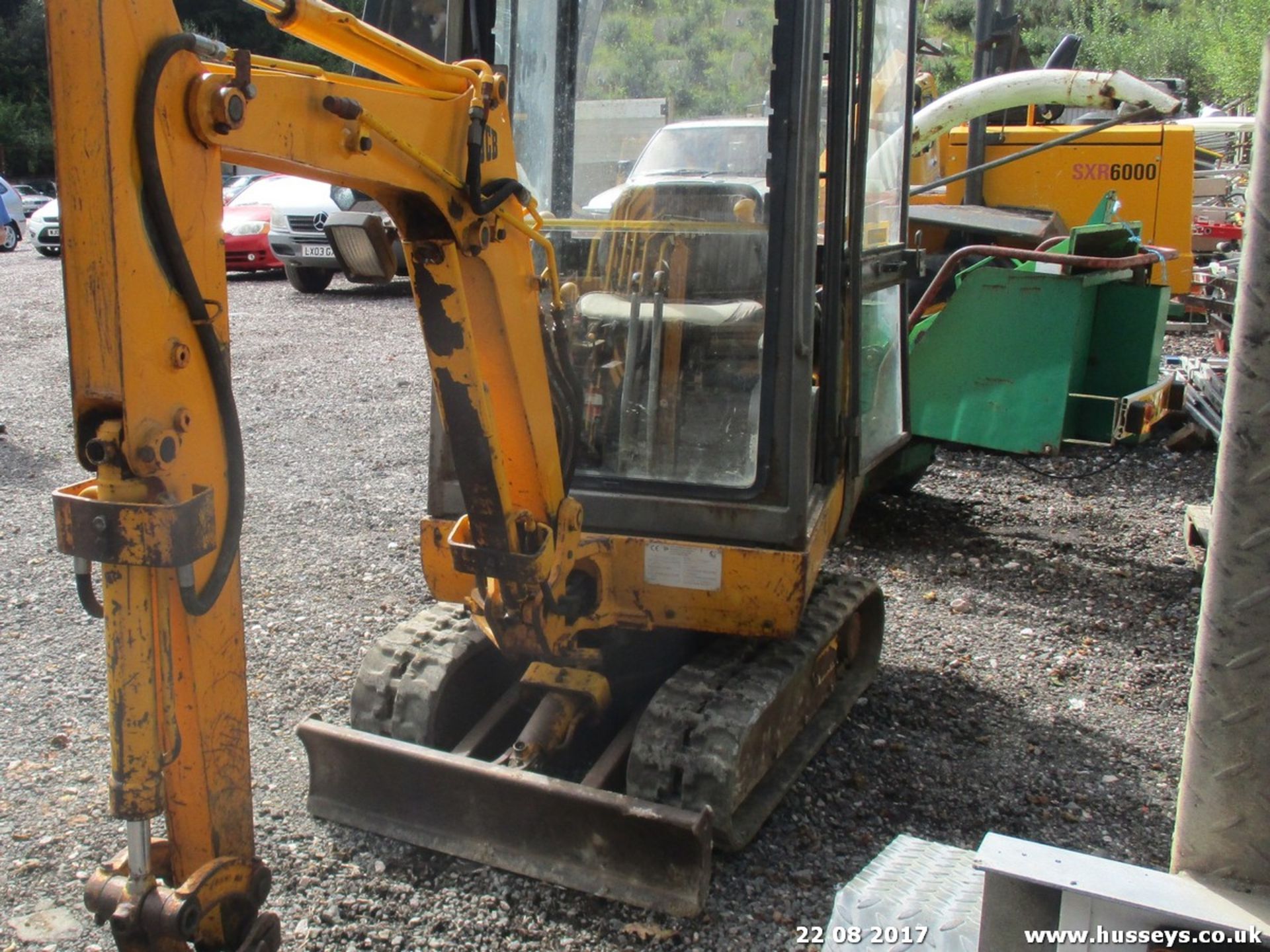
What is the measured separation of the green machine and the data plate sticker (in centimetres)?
279

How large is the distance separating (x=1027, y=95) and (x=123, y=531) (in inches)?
253

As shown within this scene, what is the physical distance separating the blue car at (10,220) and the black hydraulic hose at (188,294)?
53.9ft

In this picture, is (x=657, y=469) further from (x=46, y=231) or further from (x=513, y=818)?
(x=46, y=231)

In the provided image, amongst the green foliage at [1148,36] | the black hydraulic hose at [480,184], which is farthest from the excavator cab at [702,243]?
the green foliage at [1148,36]

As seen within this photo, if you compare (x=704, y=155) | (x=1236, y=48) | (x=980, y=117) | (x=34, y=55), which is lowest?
(x=704, y=155)

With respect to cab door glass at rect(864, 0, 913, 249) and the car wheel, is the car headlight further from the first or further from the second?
cab door glass at rect(864, 0, 913, 249)

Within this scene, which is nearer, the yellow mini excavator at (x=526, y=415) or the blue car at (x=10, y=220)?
the yellow mini excavator at (x=526, y=415)

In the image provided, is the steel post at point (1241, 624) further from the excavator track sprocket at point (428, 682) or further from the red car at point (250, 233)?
the red car at point (250, 233)

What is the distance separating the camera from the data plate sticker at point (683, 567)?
Answer: 10.4ft

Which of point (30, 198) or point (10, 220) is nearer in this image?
point (10, 220)

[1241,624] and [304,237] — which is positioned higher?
[304,237]

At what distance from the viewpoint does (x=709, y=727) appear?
120 inches

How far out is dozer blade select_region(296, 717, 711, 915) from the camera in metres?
2.86
